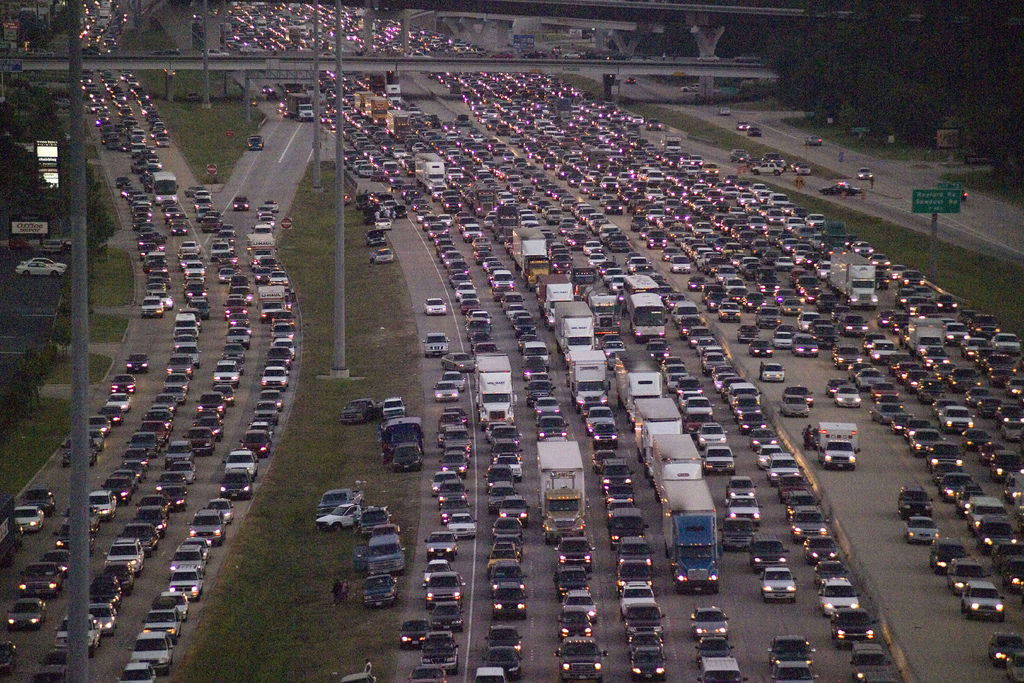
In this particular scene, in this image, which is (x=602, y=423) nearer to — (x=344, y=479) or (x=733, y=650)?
(x=344, y=479)

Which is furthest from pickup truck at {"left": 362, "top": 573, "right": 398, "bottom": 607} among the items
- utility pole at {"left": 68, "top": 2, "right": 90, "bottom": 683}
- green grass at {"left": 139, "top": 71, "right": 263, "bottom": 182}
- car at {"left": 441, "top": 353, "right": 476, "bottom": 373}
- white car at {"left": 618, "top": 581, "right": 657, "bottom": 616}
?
green grass at {"left": 139, "top": 71, "right": 263, "bottom": 182}

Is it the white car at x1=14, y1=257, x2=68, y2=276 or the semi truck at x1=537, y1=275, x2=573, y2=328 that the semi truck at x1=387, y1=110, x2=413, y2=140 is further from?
the semi truck at x1=537, y1=275, x2=573, y2=328

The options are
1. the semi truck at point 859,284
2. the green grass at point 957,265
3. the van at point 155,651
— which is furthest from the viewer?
the green grass at point 957,265

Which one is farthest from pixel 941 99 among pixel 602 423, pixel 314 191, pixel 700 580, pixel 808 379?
pixel 700 580

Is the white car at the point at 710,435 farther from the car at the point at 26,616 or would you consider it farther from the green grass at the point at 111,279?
the green grass at the point at 111,279

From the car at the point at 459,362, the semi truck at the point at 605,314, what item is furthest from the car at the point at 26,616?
the semi truck at the point at 605,314

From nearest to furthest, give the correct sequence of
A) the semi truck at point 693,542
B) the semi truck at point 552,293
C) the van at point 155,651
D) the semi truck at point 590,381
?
1. the van at point 155,651
2. the semi truck at point 693,542
3. the semi truck at point 590,381
4. the semi truck at point 552,293
